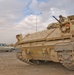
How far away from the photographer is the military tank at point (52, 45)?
8039mm

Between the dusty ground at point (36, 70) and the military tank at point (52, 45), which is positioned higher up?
the military tank at point (52, 45)

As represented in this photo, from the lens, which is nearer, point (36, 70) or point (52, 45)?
point (52, 45)

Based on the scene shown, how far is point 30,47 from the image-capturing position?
34.3ft

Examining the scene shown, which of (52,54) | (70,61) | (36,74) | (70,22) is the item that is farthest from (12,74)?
(70,22)

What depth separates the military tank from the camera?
316 inches

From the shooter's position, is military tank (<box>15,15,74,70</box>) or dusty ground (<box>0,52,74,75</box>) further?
dusty ground (<box>0,52,74,75</box>)

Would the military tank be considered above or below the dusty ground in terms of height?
above

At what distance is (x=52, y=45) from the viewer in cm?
878

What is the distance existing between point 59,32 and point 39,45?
1.16 metres

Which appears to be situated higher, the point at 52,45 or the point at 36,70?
the point at 52,45

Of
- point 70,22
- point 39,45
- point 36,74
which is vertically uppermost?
point 70,22

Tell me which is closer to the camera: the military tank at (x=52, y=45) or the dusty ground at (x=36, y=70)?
the military tank at (x=52, y=45)

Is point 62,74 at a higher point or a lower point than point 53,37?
lower

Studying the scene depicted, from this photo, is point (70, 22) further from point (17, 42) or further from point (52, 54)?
point (17, 42)
